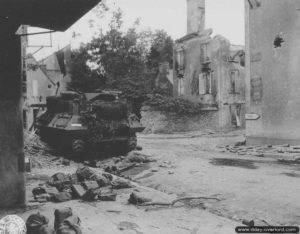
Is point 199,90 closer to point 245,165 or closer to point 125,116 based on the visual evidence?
point 125,116

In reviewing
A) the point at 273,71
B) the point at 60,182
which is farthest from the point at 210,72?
the point at 60,182

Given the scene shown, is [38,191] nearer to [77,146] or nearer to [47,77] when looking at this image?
[77,146]

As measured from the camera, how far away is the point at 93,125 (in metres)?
14.4

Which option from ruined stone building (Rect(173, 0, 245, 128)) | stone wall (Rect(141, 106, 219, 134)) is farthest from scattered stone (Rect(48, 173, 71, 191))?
ruined stone building (Rect(173, 0, 245, 128))

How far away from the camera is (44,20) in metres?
6.42

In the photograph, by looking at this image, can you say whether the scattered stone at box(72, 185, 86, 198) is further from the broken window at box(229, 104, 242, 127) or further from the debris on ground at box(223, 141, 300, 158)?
the broken window at box(229, 104, 242, 127)

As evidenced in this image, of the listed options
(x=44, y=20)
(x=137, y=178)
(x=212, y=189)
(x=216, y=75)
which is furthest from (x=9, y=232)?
(x=216, y=75)

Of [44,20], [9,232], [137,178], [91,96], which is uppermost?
[44,20]

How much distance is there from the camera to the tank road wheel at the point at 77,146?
14.1m

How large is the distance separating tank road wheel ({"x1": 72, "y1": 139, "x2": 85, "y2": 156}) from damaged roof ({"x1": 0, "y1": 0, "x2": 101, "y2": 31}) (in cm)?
767

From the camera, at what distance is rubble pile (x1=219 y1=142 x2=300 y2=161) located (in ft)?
42.0

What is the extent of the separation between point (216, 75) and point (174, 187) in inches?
868

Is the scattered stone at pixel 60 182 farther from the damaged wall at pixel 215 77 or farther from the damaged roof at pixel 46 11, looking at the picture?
the damaged wall at pixel 215 77

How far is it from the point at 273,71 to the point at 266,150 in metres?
3.08
